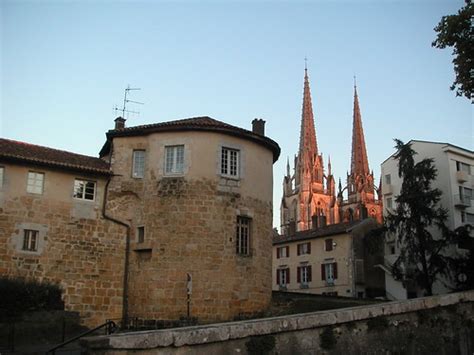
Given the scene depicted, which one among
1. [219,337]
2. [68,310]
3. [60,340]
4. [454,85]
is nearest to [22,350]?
[60,340]

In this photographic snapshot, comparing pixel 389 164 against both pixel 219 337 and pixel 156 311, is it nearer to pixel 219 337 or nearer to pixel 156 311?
pixel 156 311

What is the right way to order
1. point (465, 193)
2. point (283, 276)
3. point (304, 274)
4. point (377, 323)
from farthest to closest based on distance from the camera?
point (283, 276)
point (304, 274)
point (465, 193)
point (377, 323)

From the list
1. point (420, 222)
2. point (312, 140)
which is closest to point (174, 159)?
point (420, 222)

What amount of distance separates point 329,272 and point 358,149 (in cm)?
7897

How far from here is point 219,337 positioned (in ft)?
32.6

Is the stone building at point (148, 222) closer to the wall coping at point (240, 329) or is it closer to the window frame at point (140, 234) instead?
the window frame at point (140, 234)

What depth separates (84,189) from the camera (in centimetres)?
2217

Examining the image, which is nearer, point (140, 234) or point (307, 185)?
point (140, 234)

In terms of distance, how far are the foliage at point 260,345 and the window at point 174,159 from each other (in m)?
12.5

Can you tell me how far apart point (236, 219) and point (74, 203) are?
6666mm

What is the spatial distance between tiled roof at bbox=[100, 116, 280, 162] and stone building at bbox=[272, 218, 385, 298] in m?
18.5

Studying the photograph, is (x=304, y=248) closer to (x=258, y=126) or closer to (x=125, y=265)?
(x=258, y=126)

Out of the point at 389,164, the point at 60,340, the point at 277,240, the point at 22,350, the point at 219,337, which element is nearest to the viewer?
the point at 219,337

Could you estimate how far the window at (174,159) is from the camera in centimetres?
2234
